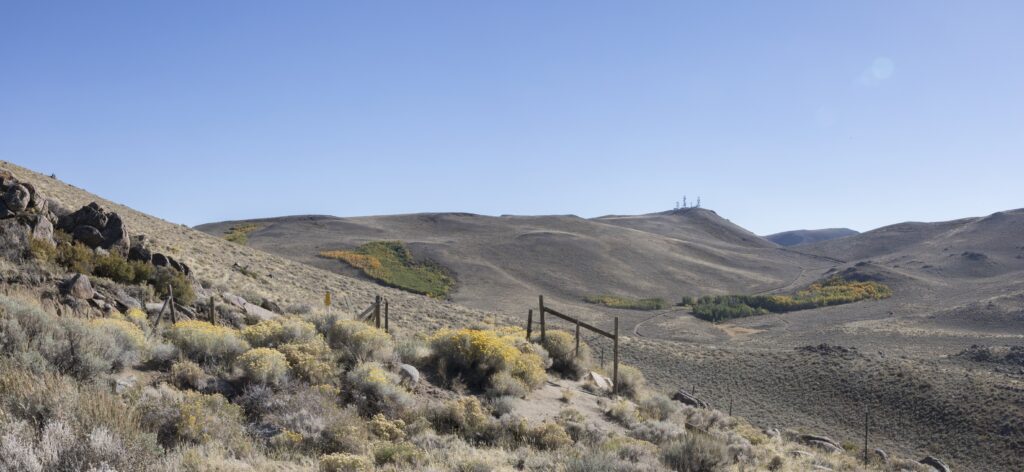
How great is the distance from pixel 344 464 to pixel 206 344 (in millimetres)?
→ 4543

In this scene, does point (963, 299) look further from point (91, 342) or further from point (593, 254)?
point (91, 342)

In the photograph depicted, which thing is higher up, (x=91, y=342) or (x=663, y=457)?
(x=91, y=342)

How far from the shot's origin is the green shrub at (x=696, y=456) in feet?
27.2

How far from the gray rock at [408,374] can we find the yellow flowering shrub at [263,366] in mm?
2173

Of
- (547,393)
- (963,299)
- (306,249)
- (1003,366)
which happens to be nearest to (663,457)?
(547,393)

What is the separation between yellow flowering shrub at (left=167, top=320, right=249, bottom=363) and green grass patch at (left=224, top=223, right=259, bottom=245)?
57.0 m

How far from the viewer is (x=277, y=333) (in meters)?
11.2

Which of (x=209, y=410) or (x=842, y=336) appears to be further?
(x=842, y=336)

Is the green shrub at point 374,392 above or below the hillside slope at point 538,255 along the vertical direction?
below

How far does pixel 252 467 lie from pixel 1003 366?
1216 inches

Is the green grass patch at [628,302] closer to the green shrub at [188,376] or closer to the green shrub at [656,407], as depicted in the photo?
the green shrub at [656,407]

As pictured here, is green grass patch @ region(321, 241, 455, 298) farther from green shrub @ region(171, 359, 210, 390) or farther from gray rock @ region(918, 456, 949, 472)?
green shrub @ region(171, 359, 210, 390)

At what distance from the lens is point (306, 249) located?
6153cm

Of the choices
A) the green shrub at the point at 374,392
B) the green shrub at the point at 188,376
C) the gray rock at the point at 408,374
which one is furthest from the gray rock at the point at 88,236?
the green shrub at the point at 374,392
